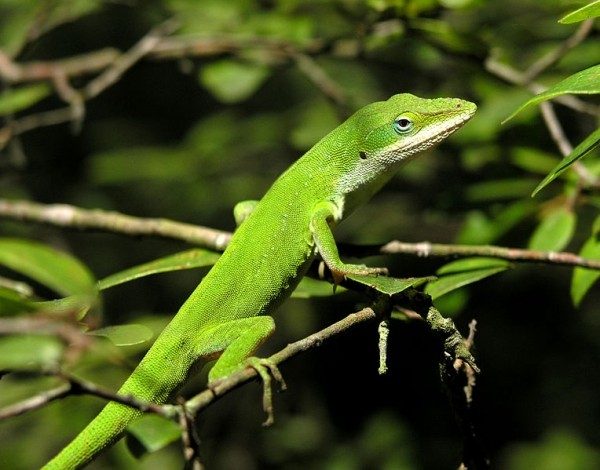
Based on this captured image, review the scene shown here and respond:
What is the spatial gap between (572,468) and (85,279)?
14.1 feet

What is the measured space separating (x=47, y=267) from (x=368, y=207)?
13.4 ft

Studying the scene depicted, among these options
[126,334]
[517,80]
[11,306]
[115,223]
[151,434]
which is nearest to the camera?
[11,306]

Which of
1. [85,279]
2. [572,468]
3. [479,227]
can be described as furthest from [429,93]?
[85,279]

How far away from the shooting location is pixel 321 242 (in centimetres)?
318

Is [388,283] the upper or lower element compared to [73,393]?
upper

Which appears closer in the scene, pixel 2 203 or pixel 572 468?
pixel 2 203

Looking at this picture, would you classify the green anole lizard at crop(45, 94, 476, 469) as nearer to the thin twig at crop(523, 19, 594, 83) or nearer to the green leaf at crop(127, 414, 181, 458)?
the green leaf at crop(127, 414, 181, 458)

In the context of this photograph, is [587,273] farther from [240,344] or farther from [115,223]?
[115,223]

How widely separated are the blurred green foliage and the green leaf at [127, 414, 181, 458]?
4.05 ft

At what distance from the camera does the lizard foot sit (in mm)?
2371

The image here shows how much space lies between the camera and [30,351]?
5.18ft

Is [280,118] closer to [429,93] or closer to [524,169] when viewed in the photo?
[429,93]

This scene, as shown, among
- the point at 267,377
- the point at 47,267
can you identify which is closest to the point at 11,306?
the point at 47,267

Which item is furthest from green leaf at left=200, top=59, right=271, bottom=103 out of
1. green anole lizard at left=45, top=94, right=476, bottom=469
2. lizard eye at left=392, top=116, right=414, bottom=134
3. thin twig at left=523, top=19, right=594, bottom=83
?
thin twig at left=523, top=19, right=594, bottom=83
